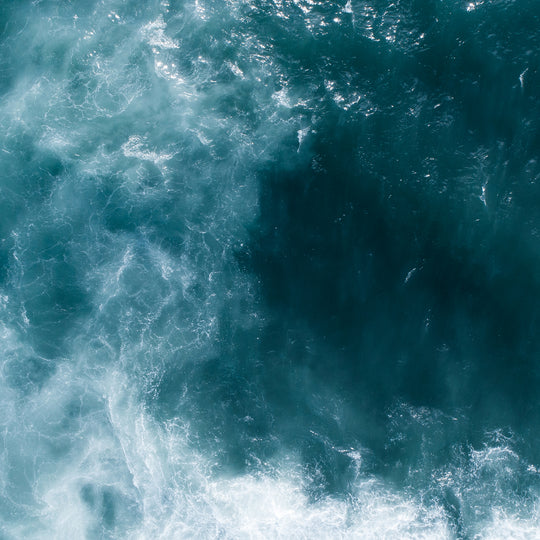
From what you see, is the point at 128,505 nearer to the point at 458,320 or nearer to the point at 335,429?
the point at 335,429

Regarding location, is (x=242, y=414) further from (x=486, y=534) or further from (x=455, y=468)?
(x=486, y=534)

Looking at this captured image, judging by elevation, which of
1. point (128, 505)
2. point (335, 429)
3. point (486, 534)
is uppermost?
point (335, 429)

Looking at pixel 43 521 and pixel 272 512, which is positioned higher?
pixel 272 512

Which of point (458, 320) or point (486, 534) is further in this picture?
point (458, 320)

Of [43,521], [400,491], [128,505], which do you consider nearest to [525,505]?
[400,491]

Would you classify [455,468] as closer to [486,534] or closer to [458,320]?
[486,534]

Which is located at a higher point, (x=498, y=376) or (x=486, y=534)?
(x=498, y=376)

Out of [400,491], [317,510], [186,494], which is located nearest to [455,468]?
[400,491]

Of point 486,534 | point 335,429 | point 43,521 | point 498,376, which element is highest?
point 498,376
